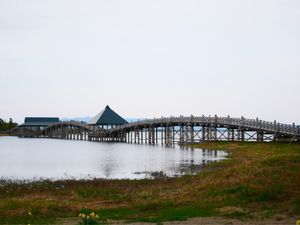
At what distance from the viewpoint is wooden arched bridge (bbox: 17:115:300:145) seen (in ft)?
195

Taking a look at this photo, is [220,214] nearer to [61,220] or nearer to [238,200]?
[238,200]

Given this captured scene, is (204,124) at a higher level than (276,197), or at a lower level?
higher

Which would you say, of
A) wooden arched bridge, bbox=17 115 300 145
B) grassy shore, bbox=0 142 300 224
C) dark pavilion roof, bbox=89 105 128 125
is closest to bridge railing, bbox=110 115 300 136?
wooden arched bridge, bbox=17 115 300 145

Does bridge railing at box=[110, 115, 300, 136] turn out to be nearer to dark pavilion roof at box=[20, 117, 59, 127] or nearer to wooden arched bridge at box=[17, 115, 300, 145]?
wooden arched bridge at box=[17, 115, 300, 145]

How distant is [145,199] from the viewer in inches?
815

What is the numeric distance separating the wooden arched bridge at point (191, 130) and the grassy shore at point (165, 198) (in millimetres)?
31804

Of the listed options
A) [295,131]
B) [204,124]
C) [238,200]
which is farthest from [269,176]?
[204,124]

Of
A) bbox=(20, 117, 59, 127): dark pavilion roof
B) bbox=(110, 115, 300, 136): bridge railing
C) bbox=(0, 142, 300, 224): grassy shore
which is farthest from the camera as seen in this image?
bbox=(20, 117, 59, 127): dark pavilion roof

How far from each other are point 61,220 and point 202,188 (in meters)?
8.10

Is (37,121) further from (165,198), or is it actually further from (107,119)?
(165,198)

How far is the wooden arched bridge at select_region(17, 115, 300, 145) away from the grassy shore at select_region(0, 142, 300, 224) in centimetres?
3180

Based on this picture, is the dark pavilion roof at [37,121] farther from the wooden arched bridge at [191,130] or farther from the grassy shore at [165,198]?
the grassy shore at [165,198]

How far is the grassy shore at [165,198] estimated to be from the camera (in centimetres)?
1639

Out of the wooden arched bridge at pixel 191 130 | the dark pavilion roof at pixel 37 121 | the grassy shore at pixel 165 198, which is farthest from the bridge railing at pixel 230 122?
the dark pavilion roof at pixel 37 121
